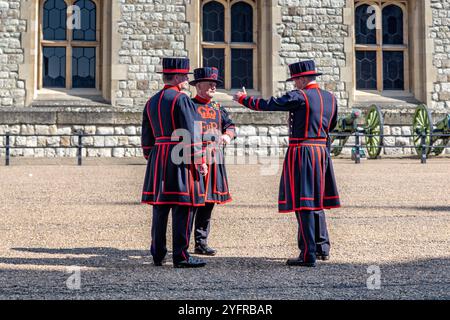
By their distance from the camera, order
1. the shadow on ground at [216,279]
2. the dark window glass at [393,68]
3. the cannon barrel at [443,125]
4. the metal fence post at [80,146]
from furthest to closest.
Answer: the dark window glass at [393,68]
the cannon barrel at [443,125]
the metal fence post at [80,146]
the shadow on ground at [216,279]

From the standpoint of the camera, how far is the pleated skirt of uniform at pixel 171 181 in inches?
195

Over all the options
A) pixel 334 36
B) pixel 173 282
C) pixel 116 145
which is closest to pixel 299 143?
pixel 173 282

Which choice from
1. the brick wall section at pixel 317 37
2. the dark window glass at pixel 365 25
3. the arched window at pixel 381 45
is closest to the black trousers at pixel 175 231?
the brick wall section at pixel 317 37

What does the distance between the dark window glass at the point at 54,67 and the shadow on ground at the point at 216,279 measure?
11583 millimetres

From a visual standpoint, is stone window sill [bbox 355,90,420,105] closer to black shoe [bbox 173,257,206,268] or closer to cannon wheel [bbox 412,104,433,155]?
cannon wheel [bbox 412,104,433,155]

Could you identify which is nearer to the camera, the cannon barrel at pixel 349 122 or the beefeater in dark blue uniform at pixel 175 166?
the beefeater in dark blue uniform at pixel 175 166

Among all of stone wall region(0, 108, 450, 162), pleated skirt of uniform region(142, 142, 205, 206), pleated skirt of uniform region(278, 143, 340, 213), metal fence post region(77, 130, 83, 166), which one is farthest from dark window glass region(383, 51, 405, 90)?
pleated skirt of uniform region(142, 142, 205, 206)

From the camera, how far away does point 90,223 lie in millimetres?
6988

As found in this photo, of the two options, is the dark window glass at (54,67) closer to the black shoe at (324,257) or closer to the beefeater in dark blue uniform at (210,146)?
the beefeater in dark blue uniform at (210,146)

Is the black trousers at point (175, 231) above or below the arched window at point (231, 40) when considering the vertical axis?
below

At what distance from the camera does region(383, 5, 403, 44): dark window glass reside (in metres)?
17.7

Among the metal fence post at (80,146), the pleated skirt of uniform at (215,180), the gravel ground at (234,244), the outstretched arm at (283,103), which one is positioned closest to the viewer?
the gravel ground at (234,244)
